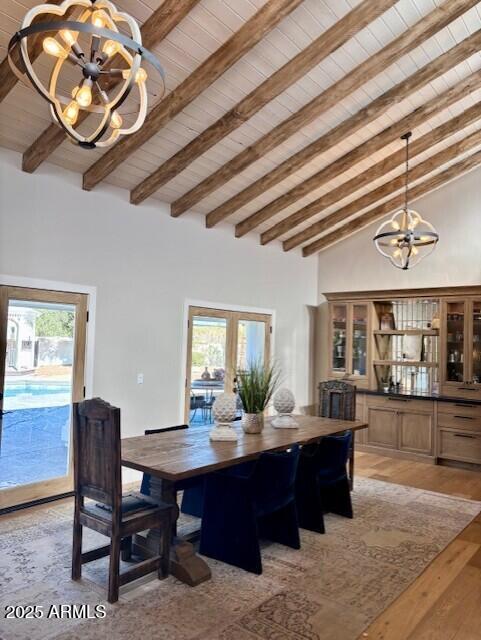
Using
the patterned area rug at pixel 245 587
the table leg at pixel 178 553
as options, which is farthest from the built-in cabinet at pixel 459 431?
the table leg at pixel 178 553

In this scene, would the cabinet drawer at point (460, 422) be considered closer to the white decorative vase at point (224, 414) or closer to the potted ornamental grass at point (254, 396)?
the potted ornamental grass at point (254, 396)

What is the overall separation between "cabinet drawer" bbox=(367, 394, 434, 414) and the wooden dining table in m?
A: 2.97

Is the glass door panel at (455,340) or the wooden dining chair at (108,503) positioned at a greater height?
the glass door panel at (455,340)

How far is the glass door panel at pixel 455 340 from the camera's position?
20.8ft

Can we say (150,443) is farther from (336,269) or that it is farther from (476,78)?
(336,269)

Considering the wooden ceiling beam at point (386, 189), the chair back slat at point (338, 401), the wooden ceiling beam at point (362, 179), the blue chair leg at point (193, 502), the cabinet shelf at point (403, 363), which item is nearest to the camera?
the blue chair leg at point (193, 502)

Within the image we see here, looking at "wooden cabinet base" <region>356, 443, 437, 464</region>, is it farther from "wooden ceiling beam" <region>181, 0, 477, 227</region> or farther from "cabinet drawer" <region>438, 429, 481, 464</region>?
"wooden ceiling beam" <region>181, 0, 477, 227</region>

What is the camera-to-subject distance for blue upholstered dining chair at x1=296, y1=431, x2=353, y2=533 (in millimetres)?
3879

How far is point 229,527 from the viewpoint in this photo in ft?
10.7

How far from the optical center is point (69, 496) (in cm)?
459

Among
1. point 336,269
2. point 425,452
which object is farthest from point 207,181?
point 425,452

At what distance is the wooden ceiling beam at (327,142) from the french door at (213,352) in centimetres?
122

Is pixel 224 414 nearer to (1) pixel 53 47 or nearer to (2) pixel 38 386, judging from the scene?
(2) pixel 38 386

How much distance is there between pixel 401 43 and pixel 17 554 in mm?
4768
